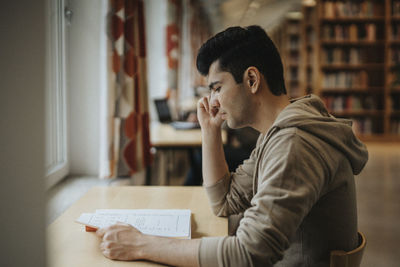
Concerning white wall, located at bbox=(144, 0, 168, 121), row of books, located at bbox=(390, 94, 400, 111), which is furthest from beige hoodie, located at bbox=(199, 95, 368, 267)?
row of books, located at bbox=(390, 94, 400, 111)

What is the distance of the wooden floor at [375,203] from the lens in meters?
1.75

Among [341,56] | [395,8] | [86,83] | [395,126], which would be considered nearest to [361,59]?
[341,56]

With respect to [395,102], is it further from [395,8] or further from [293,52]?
[293,52]

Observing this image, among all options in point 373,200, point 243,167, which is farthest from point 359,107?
point 243,167

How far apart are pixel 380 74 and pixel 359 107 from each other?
670 millimetres

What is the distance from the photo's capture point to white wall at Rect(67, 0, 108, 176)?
2.04 meters

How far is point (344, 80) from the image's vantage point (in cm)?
682

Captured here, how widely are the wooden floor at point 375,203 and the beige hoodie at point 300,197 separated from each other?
44cm

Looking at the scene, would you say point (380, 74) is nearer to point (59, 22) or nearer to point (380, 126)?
point (380, 126)

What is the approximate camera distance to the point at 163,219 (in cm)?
119

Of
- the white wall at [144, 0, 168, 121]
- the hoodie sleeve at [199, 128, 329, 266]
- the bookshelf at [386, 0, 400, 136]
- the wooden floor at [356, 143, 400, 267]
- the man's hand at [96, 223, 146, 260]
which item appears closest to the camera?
the hoodie sleeve at [199, 128, 329, 266]

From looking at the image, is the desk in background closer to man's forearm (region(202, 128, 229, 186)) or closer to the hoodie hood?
man's forearm (region(202, 128, 229, 186))

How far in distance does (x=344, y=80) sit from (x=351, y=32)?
83 cm

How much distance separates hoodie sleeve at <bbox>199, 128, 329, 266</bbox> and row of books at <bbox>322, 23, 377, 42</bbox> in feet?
21.2
